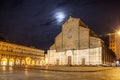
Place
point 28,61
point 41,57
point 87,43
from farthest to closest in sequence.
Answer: point 41,57 → point 28,61 → point 87,43

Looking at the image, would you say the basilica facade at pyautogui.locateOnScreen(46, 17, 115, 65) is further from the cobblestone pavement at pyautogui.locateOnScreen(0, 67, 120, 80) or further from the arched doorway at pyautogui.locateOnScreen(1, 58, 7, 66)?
the cobblestone pavement at pyautogui.locateOnScreen(0, 67, 120, 80)

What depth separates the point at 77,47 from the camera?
262 ft

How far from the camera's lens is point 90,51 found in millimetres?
74938

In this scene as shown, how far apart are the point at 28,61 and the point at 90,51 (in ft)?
184

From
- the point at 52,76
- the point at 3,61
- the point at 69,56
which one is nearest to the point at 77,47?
the point at 69,56

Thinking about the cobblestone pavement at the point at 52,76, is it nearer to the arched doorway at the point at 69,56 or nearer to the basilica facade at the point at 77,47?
the basilica facade at the point at 77,47

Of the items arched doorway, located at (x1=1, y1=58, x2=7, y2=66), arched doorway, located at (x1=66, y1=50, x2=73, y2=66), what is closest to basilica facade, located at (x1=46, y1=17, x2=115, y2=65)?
arched doorway, located at (x1=66, y1=50, x2=73, y2=66)

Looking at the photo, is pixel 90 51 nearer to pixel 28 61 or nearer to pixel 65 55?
pixel 65 55

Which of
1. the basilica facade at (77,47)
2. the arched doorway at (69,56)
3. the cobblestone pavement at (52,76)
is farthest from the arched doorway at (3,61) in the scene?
the cobblestone pavement at (52,76)

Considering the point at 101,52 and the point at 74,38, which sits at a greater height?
the point at 74,38

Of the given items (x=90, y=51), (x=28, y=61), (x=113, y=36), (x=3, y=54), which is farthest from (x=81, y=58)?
(x=113, y=36)

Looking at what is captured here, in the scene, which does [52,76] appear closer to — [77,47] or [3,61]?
[77,47]

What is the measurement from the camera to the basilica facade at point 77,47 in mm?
73625

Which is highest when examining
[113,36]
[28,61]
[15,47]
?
[113,36]
